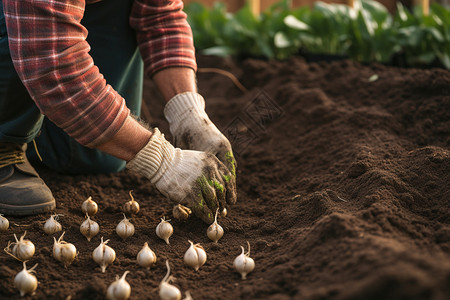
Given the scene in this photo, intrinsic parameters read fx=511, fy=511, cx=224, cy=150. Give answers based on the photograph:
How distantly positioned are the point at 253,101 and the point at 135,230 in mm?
1546

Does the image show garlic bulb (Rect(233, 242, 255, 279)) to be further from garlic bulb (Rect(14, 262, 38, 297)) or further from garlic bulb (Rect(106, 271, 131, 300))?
garlic bulb (Rect(14, 262, 38, 297))

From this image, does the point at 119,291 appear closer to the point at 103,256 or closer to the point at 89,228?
the point at 103,256

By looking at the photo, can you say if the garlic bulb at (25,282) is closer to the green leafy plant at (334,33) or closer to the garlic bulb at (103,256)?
the garlic bulb at (103,256)

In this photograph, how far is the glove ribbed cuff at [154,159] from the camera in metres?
1.91

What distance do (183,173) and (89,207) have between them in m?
0.50

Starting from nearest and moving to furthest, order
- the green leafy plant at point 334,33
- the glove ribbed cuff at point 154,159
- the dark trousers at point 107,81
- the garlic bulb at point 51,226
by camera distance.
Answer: the glove ribbed cuff at point 154,159, the garlic bulb at point 51,226, the dark trousers at point 107,81, the green leafy plant at point 334,33

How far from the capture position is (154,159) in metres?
1.92

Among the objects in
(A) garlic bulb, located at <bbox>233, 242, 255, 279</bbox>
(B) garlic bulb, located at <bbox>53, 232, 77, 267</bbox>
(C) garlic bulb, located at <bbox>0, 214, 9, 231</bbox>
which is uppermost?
(A) garlic bulb, located at <bbox>233, 242, 255, 279</bbox>

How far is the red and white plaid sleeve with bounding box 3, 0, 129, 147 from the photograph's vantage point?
1.71 m

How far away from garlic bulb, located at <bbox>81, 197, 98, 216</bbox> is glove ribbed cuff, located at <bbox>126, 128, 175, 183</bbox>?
366 millimetres

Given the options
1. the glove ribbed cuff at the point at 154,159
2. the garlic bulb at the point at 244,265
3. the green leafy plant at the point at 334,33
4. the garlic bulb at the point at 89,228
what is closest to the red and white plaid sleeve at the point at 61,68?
the glove ribbed cuff at the point at 154,159

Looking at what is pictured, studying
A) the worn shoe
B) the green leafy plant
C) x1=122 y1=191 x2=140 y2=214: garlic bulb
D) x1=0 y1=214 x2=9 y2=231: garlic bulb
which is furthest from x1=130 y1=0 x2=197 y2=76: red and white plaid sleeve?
the green leafy plant

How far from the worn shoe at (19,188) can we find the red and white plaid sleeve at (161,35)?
0.72 m

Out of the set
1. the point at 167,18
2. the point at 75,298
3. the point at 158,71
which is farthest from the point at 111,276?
the point at 167,18
